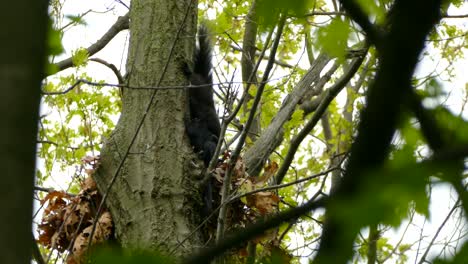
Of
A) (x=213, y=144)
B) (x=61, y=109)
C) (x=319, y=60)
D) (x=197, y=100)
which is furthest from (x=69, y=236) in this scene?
(x=61, y=109)

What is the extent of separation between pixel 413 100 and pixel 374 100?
297 millimetres

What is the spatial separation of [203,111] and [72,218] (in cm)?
122

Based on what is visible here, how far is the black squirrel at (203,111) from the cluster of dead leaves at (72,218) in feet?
1.81

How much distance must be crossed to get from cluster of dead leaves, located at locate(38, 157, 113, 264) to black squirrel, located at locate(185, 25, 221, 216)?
1.81 ft

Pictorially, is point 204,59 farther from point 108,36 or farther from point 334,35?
point 334,35

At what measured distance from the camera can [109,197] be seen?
4117mm

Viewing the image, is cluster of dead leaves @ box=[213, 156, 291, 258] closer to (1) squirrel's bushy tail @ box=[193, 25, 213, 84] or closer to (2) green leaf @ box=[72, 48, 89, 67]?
(1) squirrel's bushy tail @ box=[193, 25, 213, 84]

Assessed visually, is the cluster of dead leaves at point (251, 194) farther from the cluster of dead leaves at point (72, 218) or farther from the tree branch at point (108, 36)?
the tree branch at point (108, 36)

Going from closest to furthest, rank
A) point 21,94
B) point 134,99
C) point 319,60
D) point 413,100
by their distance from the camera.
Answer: point 21,94 < point 413,100 < point 134,99 < point 319,60

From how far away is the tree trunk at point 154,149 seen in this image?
395cm

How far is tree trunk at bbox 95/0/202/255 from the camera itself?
3947 millimetres

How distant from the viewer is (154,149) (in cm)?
414

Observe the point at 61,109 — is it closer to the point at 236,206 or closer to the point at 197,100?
the point at 197,100

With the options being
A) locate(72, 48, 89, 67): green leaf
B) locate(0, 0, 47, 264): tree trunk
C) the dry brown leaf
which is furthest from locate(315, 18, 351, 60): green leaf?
locate(72, 48, 89, 67): green leaf
